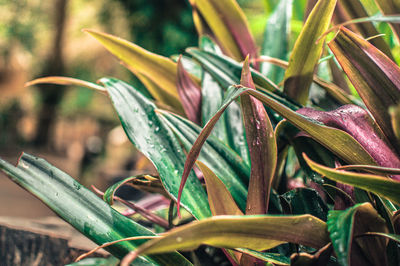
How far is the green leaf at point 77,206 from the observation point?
14.1 inches

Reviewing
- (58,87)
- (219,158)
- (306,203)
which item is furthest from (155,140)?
(58,87)

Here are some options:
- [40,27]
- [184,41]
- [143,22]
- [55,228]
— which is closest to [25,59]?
[40,27]

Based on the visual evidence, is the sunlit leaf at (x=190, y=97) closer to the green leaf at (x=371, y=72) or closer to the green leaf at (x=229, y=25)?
the green leaf at (x=229, y=25)

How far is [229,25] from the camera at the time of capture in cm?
68

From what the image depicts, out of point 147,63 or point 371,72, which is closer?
point 371,72

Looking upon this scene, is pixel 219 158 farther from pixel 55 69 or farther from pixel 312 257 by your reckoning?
pixel 55 69

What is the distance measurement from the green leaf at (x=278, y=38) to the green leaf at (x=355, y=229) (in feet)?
1.33

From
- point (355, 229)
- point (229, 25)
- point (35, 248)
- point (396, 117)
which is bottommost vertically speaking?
point (35, 248)

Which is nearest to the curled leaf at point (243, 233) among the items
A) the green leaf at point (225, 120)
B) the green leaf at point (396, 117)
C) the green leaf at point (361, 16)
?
the green leaf at point (396, 117)

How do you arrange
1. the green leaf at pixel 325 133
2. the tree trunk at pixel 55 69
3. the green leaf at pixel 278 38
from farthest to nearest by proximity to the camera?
the tree trunk at pixel 55 69 < the green leaf at pixel 278 38 < the green leaf at pixel 325 133

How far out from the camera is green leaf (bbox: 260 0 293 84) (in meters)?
0.71

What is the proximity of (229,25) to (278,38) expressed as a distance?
0.39 feet

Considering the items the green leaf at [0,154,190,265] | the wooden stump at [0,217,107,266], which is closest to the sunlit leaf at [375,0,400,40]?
the green leaf at [0,154,190,265]

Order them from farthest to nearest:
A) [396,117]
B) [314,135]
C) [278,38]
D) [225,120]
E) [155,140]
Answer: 1. [278,38]
2. [225,120]
3. [155,140]
4. [314,135]
5. [396,117]
